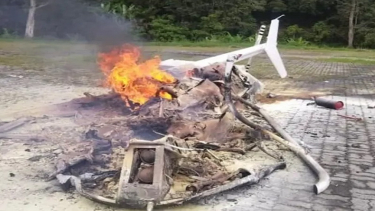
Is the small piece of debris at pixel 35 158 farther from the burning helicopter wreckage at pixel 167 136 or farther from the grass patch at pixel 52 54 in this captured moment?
the grass patch at pixel 52 54

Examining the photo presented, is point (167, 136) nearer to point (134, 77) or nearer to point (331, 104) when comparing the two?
point (134, 77)

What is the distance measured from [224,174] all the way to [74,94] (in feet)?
21.8

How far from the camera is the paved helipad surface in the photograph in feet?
14.1

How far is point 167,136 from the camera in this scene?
4.92 metres

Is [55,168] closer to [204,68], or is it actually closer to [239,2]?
[204,68]

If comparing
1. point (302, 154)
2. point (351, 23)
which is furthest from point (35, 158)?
point (351, 23)

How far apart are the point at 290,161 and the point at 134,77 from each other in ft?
11.2

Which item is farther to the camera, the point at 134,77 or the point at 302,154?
the point at 134,77

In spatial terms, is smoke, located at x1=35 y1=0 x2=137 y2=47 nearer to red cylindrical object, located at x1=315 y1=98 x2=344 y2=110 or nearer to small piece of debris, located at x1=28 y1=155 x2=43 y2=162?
red cylindrical object, located at x1=315 y1=98 x2=344 y2=110

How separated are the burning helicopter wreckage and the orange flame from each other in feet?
0.06

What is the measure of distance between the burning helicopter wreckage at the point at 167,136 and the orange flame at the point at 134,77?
0.02 meters

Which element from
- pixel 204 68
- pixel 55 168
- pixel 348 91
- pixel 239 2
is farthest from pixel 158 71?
pixel 239 2

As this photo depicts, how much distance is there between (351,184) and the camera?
4.95 meters

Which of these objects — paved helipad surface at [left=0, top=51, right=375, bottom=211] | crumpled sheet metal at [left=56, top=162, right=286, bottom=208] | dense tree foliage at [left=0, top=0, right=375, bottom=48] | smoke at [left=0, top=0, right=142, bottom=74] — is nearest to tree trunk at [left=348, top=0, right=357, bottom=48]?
dense tree foliage at [left=0, top=0, right=375, bottom=48]
